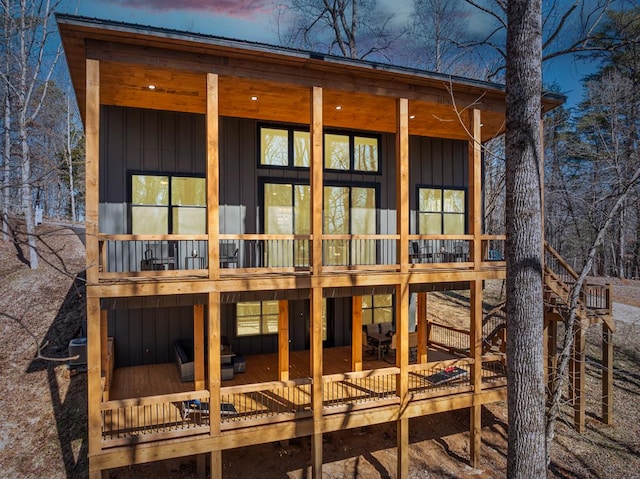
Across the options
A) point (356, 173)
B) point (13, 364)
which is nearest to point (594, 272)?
point (356, 173)

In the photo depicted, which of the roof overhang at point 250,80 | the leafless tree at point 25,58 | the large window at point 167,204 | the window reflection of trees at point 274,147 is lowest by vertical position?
the large window at point 167,204

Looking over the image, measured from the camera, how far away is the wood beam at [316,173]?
7.79 meters

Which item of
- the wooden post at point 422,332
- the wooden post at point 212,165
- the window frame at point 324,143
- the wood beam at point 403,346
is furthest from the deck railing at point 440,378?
the window frame at point 324,143

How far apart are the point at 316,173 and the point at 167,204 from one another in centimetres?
451

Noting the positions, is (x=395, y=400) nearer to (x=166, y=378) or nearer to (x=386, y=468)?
(x=386, y=468)

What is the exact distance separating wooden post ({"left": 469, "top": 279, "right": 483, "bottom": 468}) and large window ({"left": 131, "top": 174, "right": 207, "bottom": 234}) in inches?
273

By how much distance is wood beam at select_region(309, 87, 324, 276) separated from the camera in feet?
25.6

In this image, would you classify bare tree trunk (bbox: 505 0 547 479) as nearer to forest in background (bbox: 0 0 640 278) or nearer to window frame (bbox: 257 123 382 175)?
window frame (bbox: 257 123 382 175)

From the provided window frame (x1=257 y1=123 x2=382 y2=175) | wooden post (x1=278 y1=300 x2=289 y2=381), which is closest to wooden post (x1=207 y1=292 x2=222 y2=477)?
wooden post (x1=278 y1=300 x2=289 y2=381)

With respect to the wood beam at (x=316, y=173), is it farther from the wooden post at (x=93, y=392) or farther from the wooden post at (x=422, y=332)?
the wooden post at (x=422, y=332)

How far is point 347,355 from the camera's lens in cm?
1184

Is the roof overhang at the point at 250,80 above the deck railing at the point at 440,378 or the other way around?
above

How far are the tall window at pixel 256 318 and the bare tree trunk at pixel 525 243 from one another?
7489mm

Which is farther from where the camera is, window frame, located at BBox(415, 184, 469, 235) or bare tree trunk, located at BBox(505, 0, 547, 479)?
window frame, located at BBox(415, 184, 469, 235)
